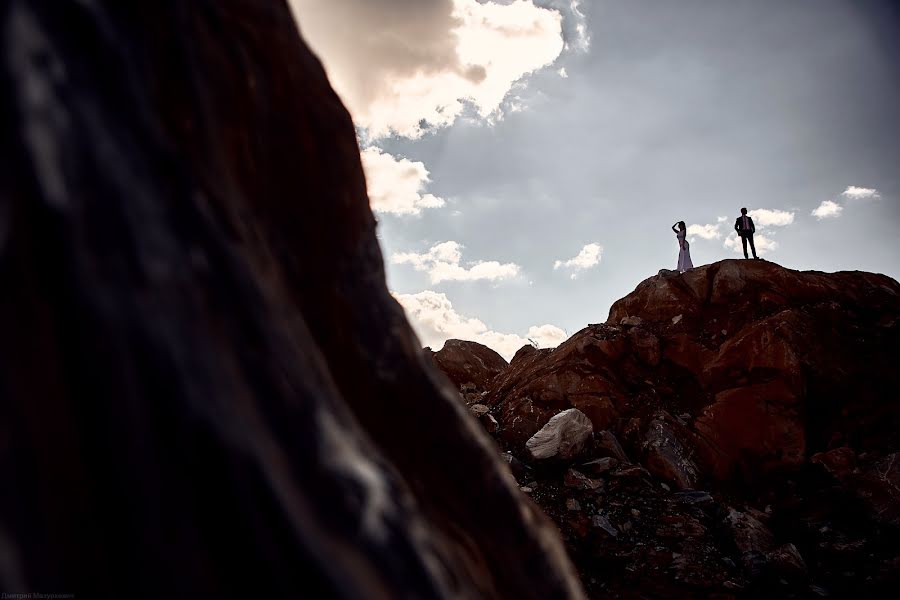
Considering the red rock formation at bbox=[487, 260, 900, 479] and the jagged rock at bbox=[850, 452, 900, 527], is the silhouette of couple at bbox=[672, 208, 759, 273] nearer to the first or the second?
the red rock formation at bbox=[487, 260, 900, 479]

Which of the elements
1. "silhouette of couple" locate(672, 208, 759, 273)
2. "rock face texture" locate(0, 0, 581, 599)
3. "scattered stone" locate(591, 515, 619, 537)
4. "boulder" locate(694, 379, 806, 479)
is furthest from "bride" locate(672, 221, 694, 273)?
"rock face texture" locate(0, 0, 581, 599)

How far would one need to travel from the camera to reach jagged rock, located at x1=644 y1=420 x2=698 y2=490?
909 cm

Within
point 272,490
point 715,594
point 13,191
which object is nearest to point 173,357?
point 272,490

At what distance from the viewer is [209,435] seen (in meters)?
1.55

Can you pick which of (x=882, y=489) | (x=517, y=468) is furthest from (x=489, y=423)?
(x=882, y=489)

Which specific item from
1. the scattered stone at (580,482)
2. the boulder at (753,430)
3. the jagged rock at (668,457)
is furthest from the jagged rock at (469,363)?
the boulder at (753,430)

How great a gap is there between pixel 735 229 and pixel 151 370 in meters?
16.7

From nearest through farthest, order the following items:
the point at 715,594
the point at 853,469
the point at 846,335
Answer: the point at 715,594, the point at 853,469, the point at 846,335

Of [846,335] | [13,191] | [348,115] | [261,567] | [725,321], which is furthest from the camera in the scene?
[725,321]

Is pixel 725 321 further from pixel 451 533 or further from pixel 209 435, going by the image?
pixel 209 435

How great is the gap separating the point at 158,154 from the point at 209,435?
1.03 meters

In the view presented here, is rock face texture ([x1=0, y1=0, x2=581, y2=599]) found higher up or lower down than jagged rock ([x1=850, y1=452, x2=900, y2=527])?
higher up

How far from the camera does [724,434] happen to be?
10023 millimetres

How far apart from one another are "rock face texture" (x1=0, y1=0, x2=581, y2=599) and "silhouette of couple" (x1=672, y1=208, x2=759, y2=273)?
1450cm
